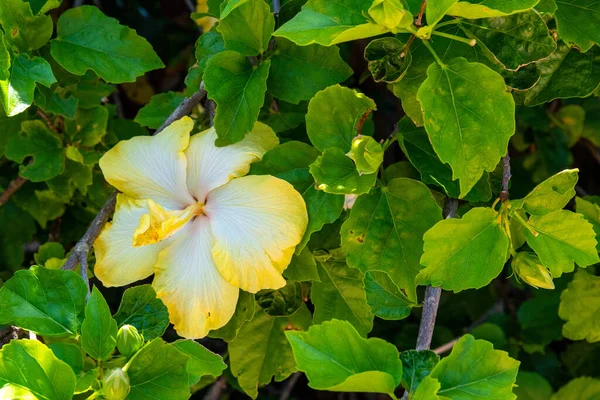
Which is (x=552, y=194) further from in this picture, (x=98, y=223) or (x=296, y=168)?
(x=98, y=223)

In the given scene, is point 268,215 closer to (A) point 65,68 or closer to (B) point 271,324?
(B) point 271,324

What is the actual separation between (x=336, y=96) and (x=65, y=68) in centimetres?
48

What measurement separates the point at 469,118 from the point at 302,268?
333 mm

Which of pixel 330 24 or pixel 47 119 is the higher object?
pixel 330 24

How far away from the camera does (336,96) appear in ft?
3.58

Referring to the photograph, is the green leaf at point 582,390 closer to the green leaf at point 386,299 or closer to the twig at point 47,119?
the green leaf at point 386,299

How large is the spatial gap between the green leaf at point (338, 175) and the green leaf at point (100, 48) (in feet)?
1.24

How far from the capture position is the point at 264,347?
1.37m

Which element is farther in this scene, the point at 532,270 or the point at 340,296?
the point at 340,296

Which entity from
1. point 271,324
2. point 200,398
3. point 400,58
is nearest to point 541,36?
point 400,58

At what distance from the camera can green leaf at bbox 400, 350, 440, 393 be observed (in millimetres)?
939

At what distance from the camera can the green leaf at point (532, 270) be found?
3.42ft

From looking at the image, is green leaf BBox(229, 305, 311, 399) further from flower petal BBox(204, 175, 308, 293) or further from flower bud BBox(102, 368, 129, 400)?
flower bud BBox(102, 368, 129, 400)

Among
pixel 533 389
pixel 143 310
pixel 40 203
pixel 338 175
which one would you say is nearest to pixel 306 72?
pixel 338 175
